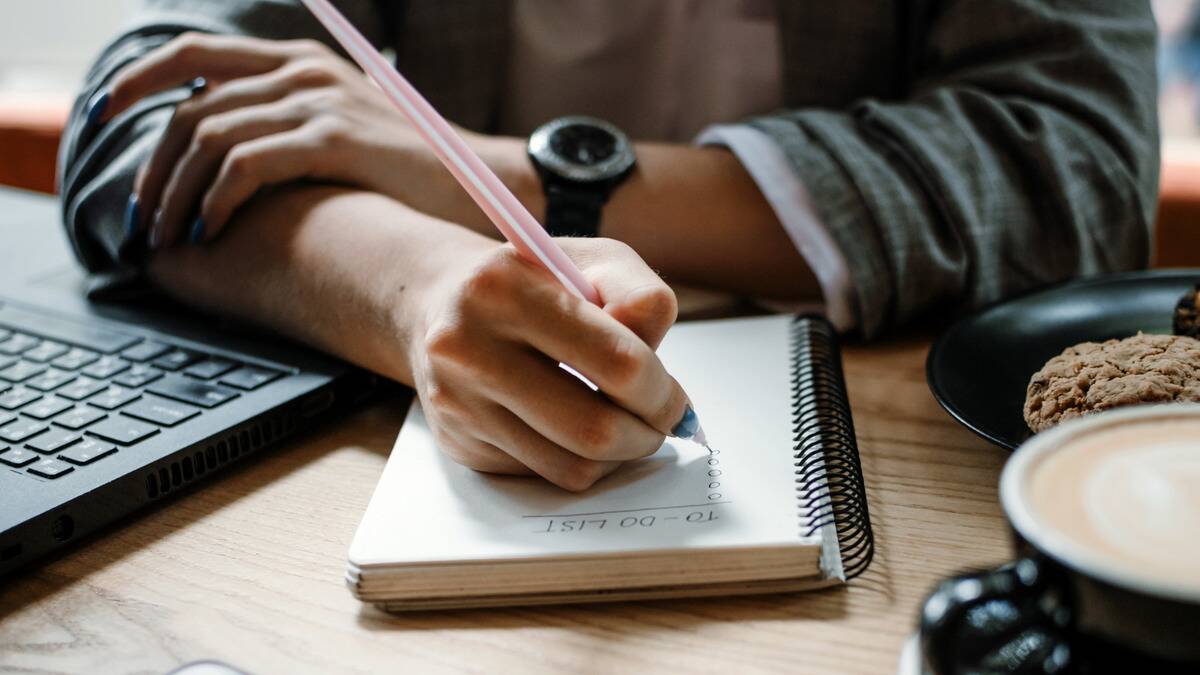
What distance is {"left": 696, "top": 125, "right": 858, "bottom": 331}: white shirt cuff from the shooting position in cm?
58

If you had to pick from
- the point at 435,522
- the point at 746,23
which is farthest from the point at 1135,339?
the point at 746,23

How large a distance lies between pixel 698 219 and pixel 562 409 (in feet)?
0.89

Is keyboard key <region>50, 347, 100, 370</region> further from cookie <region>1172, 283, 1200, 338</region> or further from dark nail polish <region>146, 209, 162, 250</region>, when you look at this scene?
cookie <region>1172, 283, 1200, 338</region>

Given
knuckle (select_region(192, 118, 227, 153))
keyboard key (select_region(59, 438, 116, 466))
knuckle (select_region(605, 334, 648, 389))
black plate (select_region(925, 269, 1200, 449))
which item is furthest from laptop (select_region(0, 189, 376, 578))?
black plate (select_region(925, 269, 1200, 449))

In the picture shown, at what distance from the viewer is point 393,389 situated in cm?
57

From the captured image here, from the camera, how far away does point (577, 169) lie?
2.06ft

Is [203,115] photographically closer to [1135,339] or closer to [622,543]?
[622,543]

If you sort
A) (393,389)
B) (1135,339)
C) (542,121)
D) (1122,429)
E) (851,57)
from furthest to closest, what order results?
(542,121) → (851,57) → (393,389) → (1135,339) → (1122,429)

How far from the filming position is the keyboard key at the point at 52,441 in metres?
0.46

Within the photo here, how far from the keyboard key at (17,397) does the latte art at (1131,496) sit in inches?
18.6

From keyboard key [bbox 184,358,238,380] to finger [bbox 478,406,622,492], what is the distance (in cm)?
21

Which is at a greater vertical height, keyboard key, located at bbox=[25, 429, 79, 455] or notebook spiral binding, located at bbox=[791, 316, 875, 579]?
keyboard key, located at bbox=[25, 429, 79, 455]

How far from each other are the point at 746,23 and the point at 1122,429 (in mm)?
574

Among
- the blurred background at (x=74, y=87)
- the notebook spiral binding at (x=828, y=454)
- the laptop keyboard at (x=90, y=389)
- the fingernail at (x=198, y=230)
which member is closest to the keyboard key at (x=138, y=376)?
the laptop keyboard at (x=90, y=389)
